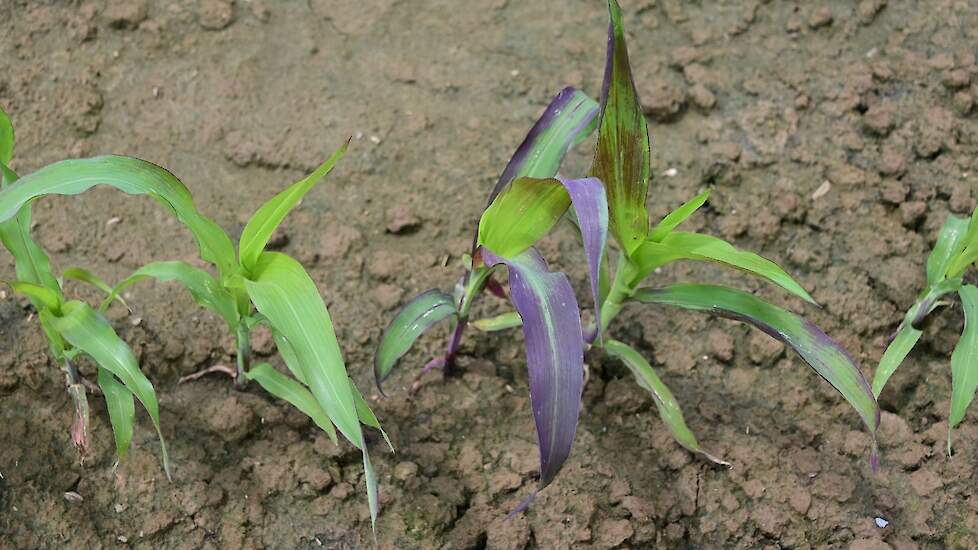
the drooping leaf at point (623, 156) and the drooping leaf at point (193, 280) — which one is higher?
the drooping leaf at point (623, 156)

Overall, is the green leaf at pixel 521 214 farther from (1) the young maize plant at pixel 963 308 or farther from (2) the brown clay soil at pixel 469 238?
(1) the young maize plant at pixel 963 308

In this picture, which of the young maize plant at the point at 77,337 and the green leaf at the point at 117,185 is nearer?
the green leaf at the point at 117,185

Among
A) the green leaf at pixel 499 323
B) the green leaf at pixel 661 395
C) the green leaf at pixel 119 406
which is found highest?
the green leaf at pixel 119 406

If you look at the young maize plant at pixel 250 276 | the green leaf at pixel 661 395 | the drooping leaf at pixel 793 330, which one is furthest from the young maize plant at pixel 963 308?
the young maize plant at pixel 250 276

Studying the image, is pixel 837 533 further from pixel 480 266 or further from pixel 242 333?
pixel 242 333

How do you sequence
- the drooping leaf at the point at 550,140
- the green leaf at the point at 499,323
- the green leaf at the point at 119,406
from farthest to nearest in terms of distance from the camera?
the green leaf at the point at 499,323, the drooping leaf at the point at 550,140, the green leaf at the point at 119,406

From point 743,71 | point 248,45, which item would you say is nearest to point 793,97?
point 743,71

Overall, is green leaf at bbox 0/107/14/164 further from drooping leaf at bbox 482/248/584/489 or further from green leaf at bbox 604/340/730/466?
green leaf at bbox 604/340/730/466
